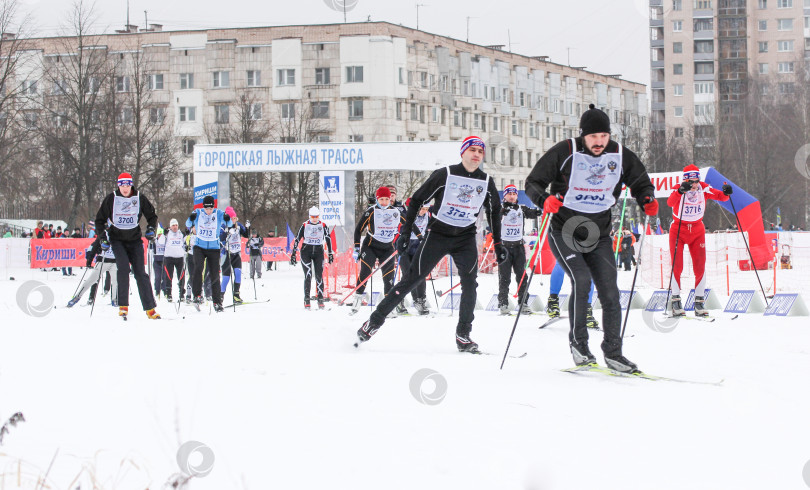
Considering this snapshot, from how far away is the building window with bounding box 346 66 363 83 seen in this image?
61406 mm

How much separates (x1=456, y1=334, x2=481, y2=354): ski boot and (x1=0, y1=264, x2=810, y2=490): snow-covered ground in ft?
0.62

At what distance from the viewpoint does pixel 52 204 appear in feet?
170

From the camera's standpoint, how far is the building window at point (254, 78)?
62625 millimetres

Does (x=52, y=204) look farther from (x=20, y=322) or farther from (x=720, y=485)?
(x=720, y=485)

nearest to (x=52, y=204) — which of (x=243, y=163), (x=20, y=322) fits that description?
(x=243, y=163)

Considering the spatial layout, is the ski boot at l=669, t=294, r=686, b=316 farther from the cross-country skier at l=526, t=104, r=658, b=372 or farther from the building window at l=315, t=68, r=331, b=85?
the building window at l=315, t=68, r=331, b=85

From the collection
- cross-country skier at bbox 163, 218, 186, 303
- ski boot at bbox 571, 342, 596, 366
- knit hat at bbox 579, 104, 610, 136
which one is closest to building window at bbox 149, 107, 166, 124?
cross-country skier at bbox 163, 218, 186, 303

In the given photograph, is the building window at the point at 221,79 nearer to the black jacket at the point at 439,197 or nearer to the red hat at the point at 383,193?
the red hat at the point at 383,193

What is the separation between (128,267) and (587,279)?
6.36 meters

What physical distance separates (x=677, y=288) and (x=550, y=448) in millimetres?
7684

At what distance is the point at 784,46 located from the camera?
8394 cm

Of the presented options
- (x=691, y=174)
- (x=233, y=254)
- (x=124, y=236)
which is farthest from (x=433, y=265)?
(x=233, y=254)

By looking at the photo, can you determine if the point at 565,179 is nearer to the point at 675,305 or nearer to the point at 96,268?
the point at 675,305

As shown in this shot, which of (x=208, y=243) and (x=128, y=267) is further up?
(x=208, y=243)
